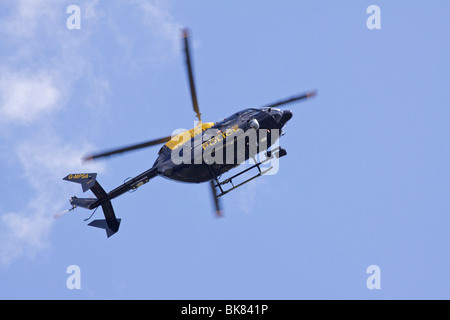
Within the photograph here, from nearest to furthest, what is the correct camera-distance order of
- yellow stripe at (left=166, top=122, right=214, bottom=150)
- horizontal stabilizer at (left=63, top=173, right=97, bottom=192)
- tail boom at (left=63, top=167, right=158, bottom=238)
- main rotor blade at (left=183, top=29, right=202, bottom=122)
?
main rotor blade at (left=183, top=29, right=202, bottom=122) → yellow stripe at (left=166, top=122, right=214, bottom=150) → tail boom at (left=63, top=167, right=158, bottom=238) → horizontal stabilizer at (left=63, top=173, right=97, bottom=192)

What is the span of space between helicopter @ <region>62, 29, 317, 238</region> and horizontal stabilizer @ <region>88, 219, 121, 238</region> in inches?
41.0

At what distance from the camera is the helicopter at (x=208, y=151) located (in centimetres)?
2931

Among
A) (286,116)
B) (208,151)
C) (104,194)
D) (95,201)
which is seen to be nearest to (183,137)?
(208,151)

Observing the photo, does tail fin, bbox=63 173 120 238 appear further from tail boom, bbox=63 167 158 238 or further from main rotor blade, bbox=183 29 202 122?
main rotor blade, bbox=183 29 202 122

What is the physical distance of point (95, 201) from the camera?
3081 cm

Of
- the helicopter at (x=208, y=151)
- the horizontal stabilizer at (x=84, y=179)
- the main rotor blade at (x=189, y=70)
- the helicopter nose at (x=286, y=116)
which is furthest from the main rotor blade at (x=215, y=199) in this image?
the horizontal stabilizer at (x=84, y=179)

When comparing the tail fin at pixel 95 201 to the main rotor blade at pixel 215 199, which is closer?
the main rotor blade at pixel 215 199

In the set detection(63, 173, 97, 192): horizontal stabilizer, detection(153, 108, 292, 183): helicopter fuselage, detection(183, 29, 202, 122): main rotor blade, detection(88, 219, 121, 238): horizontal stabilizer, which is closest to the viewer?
detection(183, 29, 202, 122): main rotor blade

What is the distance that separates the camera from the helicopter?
2931 centimetres

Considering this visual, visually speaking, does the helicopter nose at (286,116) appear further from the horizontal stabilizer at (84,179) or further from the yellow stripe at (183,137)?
the horizontal stabilizer at (84,179)

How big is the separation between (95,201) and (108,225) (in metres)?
1.50

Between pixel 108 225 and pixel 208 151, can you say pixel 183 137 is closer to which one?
pixel 208 151

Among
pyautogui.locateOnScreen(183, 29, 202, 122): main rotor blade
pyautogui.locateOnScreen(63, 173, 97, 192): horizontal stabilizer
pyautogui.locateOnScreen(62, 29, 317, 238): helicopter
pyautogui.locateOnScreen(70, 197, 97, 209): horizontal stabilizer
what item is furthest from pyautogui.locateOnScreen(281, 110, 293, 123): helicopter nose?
pyautogui.locateOnScreen(70, 197, 97, 209): horizontal stabilizer
